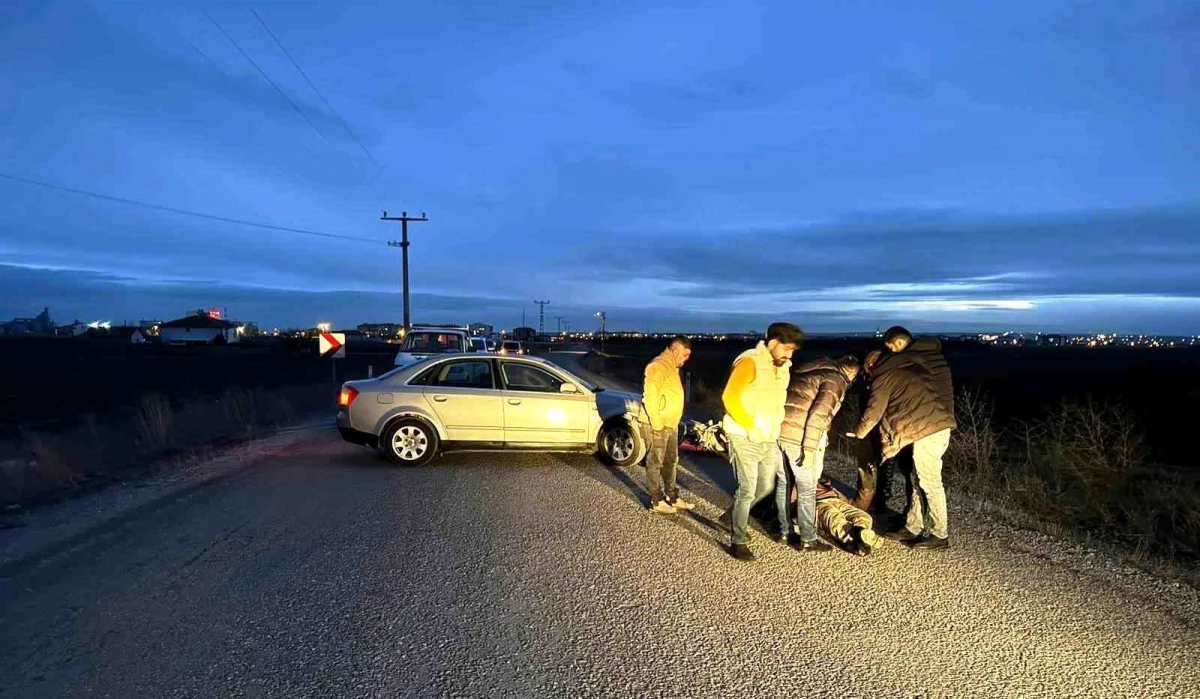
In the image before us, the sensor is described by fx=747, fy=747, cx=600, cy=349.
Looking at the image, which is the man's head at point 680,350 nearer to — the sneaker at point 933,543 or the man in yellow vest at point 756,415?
the man in yellow vest at point 756,415

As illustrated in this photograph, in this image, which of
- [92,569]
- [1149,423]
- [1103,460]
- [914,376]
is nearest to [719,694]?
[914,376]

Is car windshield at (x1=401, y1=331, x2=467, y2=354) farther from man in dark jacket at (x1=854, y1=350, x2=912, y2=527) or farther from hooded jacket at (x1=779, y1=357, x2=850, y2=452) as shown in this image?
hooded jacket at (x1=779, y1=357, x2=850, y2=452)

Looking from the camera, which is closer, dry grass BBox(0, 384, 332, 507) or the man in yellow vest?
the man in yellow vest

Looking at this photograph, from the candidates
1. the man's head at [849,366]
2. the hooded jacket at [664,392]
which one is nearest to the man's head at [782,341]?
the man's head at [849,366]

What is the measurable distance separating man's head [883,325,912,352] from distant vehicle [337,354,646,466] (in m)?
4.36

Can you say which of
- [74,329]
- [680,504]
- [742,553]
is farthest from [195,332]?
[742,553]

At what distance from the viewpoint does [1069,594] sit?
17.2 feet

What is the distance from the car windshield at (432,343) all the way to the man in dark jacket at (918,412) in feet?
47.6

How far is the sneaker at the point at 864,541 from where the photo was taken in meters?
6.12

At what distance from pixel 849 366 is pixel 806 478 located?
3.53ft

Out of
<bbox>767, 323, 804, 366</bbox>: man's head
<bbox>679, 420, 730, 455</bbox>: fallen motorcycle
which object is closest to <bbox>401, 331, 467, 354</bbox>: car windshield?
<bbox>679, 420, 730, 455</bbox>: fallen motorcycle

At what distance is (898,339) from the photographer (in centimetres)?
630

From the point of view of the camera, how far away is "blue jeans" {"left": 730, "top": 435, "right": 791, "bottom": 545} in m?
5.94

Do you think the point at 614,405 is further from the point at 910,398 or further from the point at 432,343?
the point at 432,343
